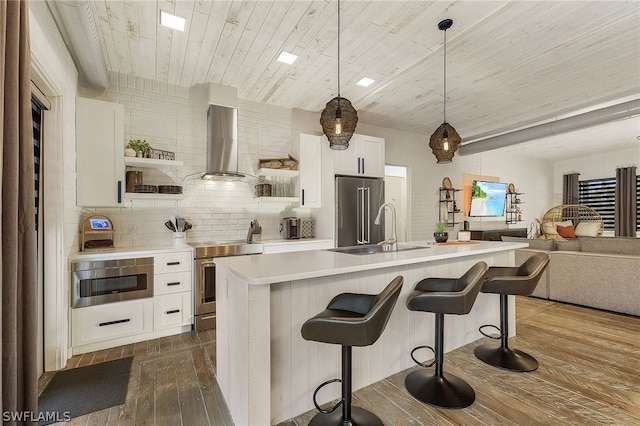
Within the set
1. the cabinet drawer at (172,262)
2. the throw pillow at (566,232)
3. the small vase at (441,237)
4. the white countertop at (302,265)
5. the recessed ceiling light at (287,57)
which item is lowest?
the cabinet drawer at (172,262)

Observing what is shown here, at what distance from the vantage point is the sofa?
346 centimetres

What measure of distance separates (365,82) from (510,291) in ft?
9.13

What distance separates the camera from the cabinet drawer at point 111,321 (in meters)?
2.68

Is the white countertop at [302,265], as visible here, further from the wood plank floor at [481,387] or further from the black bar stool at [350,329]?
the wood plank floor at [481,387]

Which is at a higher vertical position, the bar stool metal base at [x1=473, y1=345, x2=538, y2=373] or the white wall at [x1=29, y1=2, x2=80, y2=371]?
the white wall at [x1=29, y1=2, x2=80, y2=371]

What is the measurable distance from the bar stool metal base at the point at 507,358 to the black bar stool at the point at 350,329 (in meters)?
1.27

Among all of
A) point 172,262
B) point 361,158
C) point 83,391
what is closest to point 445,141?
point 361,158

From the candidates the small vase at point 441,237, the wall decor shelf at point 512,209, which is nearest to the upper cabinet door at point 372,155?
the small vase at point 441,237

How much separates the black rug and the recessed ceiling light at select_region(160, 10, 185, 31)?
9.59 ft

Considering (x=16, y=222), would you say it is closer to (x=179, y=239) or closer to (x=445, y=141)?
(x=179, y=239)

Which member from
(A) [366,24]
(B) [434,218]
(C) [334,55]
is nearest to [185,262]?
(C) [334,55]

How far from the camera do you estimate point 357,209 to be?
4402 millimetres

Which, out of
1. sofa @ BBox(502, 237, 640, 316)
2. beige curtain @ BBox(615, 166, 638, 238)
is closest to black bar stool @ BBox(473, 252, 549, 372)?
sofa @ BBox(502, 237, 640, 316)

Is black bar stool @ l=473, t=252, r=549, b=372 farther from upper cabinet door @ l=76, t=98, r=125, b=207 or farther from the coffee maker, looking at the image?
upper cabinet door @ l=76, t=98, r=125, b=207
